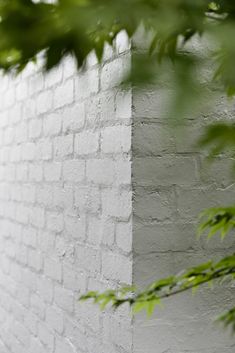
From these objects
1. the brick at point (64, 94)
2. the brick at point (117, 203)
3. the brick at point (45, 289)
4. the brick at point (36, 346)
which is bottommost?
the brick at point (36, 346)

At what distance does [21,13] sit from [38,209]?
2.09 m

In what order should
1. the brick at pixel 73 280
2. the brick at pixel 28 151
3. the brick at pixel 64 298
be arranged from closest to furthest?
the brick at pixel 73 280, the brick at pixel 64 298, the brick at pixel 28 151

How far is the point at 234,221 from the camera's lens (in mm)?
1051

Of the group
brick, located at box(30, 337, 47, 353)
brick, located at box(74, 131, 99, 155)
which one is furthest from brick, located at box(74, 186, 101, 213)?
brick, located at box(30, 337, 47, 353)

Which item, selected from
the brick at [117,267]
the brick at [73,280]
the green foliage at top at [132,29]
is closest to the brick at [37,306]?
the brick at [73,280]

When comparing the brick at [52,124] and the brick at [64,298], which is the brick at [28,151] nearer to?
the brick at [52,124]

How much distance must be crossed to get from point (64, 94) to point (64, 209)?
400mm

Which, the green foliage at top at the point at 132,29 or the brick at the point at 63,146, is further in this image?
the brick at the point at 63,146

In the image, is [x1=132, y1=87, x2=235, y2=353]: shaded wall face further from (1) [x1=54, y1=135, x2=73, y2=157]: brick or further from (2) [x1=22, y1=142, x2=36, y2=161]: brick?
(2) [x1=22, y1=142, x2=36, y2=161]: brick

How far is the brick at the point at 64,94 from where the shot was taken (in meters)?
2.04

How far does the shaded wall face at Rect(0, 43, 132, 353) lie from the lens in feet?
5.36

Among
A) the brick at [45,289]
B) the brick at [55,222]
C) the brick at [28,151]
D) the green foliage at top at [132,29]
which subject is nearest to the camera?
the green foliage at top at [132,29]

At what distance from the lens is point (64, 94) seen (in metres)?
2.10

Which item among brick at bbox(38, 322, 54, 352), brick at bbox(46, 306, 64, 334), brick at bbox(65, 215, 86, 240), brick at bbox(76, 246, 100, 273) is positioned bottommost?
brick at bbox(38, 322, 54, 352)
